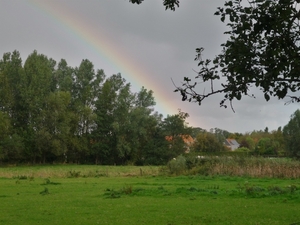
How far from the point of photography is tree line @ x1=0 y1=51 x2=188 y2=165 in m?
71.8

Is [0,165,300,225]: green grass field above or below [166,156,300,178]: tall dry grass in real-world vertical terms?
below

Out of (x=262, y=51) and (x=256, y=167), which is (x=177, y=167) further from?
(x=262, y=51)

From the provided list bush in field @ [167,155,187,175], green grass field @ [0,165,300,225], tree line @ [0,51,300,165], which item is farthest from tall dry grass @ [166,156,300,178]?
tree line @ [0,51,300,165]

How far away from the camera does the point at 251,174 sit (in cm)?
3195

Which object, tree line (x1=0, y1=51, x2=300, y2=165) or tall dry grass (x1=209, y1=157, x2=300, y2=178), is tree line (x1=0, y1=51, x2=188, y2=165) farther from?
tall dry grass (x1=209, y1=157, x2=300, y2=178)

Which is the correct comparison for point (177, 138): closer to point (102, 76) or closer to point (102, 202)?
point (102, 76)

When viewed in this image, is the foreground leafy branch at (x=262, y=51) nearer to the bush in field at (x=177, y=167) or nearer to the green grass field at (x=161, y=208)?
the green grass field at (x=161, y=208)

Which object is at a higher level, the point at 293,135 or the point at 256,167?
the point at 293,135

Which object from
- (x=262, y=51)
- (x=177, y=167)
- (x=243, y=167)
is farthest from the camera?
(x=177, y=167)

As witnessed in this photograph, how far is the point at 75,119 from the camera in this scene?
77562 millimetres

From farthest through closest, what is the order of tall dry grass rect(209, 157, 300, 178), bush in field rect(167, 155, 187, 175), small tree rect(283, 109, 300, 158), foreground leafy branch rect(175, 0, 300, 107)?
small tree rect(283, 109, 300, 158), bush in field rect(167, 155, 187, 175), tall dry grass rect(209, 157, 300, 178), foreground leafy branch rect(175, 0, 300, 107)

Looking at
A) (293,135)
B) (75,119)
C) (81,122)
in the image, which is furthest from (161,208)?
(293,135)

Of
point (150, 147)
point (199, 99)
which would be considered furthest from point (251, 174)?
point (150, 147)

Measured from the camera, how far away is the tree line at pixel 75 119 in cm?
7175
